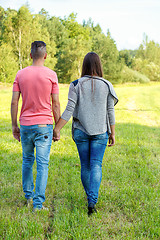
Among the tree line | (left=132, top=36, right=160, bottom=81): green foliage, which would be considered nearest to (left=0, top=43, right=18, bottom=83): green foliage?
the tree line

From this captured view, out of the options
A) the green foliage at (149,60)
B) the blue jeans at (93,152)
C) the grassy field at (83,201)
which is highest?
the green foliage at (149,60)

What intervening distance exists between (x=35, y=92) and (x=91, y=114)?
2.45 ft

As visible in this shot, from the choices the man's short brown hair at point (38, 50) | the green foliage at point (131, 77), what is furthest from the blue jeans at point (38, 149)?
the green foliage at point (131, 77)

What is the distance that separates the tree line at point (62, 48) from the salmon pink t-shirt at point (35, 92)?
28681 mm

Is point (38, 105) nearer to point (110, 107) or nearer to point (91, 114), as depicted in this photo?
point (91, 114)

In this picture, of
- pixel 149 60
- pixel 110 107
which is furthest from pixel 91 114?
pixel 149 60

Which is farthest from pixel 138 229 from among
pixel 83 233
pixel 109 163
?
pixel 109 163

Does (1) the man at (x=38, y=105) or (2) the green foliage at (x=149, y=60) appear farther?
(2) the green foliage at (x=149, y=60)

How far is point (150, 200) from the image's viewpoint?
388cm

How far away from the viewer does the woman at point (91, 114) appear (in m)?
3.28

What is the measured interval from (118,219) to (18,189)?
1742 millimetres

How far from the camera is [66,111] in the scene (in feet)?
11.0

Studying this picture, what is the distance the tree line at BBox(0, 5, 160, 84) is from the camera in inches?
1474

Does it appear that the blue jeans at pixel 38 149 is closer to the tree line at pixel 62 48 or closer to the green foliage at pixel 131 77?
the tree line at pixel 62 48
